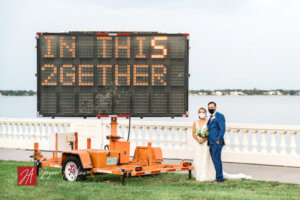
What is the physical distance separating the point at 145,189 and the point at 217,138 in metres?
2.30

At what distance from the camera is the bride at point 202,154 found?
12500 mm

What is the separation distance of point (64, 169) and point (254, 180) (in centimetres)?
457

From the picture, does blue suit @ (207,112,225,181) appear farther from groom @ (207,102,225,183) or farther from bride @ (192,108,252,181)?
bride @ (192,108,252,181)

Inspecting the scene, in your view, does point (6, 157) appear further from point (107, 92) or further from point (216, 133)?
point (216, 133)

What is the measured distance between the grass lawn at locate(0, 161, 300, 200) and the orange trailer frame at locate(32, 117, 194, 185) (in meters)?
0.29

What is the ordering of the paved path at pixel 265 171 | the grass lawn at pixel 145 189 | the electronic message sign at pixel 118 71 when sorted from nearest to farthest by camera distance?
the grass lawn at pixel 145 189 < the electronic message sign at pixel 118 71 < the paved path at pixel 265 171

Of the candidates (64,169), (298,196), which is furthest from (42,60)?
(298,196)

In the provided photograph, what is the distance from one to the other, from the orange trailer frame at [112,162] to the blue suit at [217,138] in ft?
2.51

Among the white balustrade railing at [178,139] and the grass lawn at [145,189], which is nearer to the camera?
the grass lawn at [145,189]

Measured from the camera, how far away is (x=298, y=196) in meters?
10.6

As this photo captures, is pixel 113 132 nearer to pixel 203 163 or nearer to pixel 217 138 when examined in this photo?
pixel 203 163

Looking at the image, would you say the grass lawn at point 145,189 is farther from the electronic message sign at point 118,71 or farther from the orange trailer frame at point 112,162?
the electronic message sign at point 118,71

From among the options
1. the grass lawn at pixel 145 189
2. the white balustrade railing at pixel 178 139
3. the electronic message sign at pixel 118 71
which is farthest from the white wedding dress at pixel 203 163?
the electronic message sign at pixel 118 71

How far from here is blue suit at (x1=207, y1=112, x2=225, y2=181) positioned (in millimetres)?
12391
